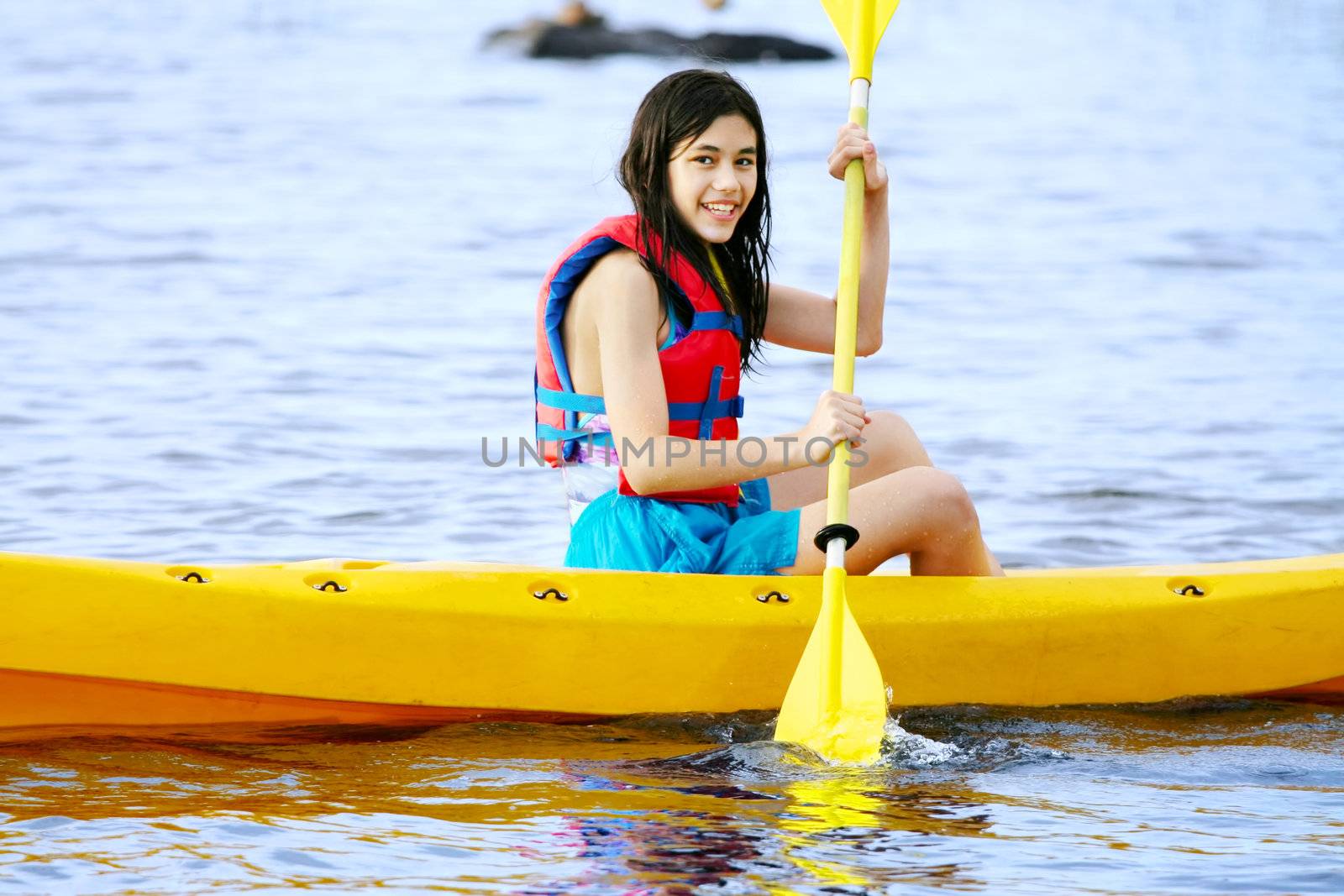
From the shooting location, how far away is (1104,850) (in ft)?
9.05

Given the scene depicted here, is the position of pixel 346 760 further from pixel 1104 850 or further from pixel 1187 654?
pixel 1187 654

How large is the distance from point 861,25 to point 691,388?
82 centimetres

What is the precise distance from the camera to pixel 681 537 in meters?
3.26

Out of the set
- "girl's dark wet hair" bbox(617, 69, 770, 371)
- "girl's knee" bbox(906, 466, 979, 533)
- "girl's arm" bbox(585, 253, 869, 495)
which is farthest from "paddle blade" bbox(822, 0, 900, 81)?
"girl's knee" bbox(906, 466, 979, 533)

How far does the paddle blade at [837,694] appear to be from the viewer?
3111 mm

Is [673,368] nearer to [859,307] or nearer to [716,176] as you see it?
[716,176]

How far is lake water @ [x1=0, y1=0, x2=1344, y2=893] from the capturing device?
279cm

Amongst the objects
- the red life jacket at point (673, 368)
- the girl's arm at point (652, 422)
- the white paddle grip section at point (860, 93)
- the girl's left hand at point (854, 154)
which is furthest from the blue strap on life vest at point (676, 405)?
the white paddle grip section at point (860, 93)

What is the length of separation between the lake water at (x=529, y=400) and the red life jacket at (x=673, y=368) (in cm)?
53

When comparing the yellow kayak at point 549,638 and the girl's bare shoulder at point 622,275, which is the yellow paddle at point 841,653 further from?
the girl's bare shoulder at point 622,275

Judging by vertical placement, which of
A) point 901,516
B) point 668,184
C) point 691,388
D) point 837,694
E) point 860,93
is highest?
point 860,93

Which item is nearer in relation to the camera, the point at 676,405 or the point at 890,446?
the point at 676,405

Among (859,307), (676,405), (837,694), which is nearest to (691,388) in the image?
(676,405)

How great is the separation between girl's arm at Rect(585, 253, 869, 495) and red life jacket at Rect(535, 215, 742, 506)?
3 cm
